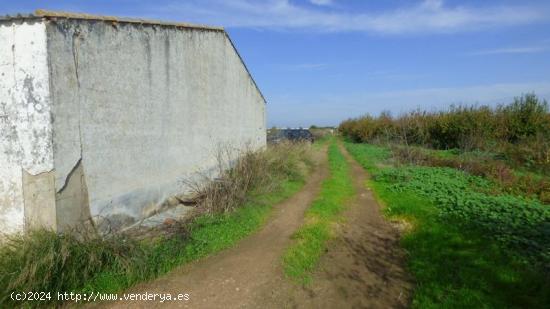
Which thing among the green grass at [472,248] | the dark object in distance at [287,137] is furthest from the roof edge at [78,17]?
the dark object in distance at [287,137]

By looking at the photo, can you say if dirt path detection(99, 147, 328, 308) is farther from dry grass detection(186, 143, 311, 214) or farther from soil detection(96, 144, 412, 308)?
dry grass detection(186, 143, 311, 214)

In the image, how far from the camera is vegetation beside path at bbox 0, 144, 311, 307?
4.39 meters

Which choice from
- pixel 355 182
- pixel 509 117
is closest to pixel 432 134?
pixel 509 117

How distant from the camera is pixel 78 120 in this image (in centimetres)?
586

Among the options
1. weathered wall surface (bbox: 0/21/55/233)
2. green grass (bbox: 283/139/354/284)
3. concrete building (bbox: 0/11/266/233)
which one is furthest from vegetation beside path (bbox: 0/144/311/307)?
green grass (bbox: 283/139/354/284)

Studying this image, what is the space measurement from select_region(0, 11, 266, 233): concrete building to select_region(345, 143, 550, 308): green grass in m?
5.08

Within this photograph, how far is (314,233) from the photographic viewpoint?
711 centimetres

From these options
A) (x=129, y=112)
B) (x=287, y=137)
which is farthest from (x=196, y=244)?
(x=287, y=137)

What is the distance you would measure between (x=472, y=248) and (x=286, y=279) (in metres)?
3.10

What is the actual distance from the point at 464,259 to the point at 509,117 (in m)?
17.2

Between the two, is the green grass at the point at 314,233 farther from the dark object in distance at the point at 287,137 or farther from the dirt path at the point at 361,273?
the dark object in distance at the point at 287,137

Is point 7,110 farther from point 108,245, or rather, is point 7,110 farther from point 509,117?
point 509,117

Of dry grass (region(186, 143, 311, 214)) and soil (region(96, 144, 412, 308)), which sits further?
dry grass (region(186, 143, 311, 214))

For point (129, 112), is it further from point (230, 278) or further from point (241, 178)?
point (230, 278)
